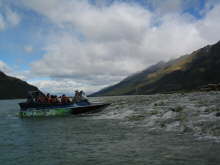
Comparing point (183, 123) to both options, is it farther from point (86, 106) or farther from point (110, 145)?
point (86, 106)

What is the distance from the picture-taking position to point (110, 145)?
1667 cm

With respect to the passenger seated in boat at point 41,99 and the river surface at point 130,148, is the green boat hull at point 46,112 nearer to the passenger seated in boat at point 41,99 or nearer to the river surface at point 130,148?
the passenger seated in boat at point 41,99

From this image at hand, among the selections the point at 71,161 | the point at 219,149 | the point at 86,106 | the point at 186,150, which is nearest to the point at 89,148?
the point at 71,161

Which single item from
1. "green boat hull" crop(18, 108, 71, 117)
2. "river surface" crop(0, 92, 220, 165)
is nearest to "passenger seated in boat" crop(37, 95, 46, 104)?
"green boat hull" crop(18, 108, 71, 117)

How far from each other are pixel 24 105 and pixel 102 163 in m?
35.5

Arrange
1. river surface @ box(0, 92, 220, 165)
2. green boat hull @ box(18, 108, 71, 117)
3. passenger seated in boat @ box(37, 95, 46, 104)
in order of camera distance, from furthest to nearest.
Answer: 1. passenger seated in boat @ box(37, 95, 46, 104)
2. green boat hull @ box(18, 108, 71, 117)
3. river surface @ box(0, 92, 220, 165)

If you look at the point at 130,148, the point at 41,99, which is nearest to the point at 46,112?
the point at 41,99

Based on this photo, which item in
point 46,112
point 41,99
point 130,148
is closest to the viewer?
point 130,148

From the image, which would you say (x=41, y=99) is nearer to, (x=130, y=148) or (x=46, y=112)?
(x=46, y=112)

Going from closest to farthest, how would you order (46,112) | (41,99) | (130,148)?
1. (130,148)
2. (46,112)
3. (41,99)

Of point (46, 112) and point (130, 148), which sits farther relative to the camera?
point (46, 112)

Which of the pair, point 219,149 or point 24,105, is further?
point 24,105

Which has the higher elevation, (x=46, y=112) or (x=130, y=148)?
(x=46, y=112)

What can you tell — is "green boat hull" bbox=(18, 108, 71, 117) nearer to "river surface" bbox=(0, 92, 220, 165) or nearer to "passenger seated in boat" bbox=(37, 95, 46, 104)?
"passenger seated in boat" bbox=(37, 95, 46, 104)
